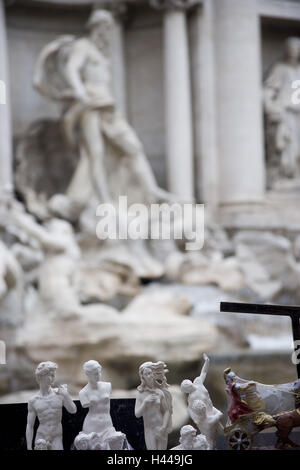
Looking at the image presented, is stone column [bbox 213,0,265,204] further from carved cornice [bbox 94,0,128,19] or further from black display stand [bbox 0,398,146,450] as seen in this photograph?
black display stand [bbox 0,398,146,450]

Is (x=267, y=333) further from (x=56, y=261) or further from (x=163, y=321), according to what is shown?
(x=56, y=261)

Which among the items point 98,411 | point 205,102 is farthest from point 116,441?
point 205,102

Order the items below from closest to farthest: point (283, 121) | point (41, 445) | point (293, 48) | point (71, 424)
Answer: point (41, 445)
point (71, 424)
point (283, 121)
point (293, 48)

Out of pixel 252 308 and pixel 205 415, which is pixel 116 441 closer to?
pixel 205 415

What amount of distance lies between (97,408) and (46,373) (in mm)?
267

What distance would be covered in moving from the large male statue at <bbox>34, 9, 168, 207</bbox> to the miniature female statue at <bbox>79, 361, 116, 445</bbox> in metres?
7.99

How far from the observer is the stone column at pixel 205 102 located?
1270 centimetres

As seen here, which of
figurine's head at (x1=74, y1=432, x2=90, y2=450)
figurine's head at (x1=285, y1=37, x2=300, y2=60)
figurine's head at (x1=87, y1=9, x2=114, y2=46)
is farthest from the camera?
figurine's head at (x1=285, y1=37, x2=300, y2=60)

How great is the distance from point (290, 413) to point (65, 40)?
9300 mm

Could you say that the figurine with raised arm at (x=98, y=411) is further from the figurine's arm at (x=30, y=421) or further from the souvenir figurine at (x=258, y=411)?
the souvenir figurine at (x=258, y=411)

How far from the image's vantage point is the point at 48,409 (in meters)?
3.24

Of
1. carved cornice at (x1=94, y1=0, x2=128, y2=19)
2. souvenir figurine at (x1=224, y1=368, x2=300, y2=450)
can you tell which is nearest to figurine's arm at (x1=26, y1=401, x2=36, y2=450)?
souvenir figurine at (x1=224, y1=368, x2=300, y2=450)

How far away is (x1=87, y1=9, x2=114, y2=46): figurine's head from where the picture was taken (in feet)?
37.5
